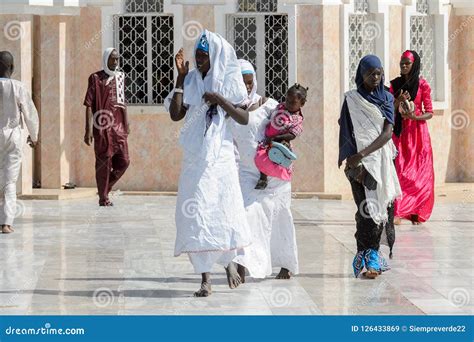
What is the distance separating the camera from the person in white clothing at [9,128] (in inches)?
575

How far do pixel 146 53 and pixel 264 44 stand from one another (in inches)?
63.9

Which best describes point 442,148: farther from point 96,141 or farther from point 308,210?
point 96,141

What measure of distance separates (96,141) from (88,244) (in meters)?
3.96

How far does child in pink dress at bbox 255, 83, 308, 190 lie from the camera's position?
11148 millimetres

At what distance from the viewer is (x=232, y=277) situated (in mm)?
10914

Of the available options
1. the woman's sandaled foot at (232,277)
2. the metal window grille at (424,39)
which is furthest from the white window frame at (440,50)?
the woman's sandaled foot at (232,277)

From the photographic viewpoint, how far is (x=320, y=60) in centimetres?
1914

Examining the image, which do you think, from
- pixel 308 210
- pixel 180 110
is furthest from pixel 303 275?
pixel 308 210

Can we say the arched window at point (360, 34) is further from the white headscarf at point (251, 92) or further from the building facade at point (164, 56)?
the white headscarf at point (251, 92)

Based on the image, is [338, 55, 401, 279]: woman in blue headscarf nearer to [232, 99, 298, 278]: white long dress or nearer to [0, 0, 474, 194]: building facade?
[232, 99, 298, 278]: white long dress

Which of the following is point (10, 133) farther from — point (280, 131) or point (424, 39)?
point (424, 39)

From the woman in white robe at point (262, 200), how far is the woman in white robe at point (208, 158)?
551mm

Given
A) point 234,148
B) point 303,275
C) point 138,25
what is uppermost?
point 138,25

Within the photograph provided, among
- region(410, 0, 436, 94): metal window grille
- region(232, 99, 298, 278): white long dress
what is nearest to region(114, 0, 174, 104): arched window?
region(410, 0, 436, 94): metal window grille
